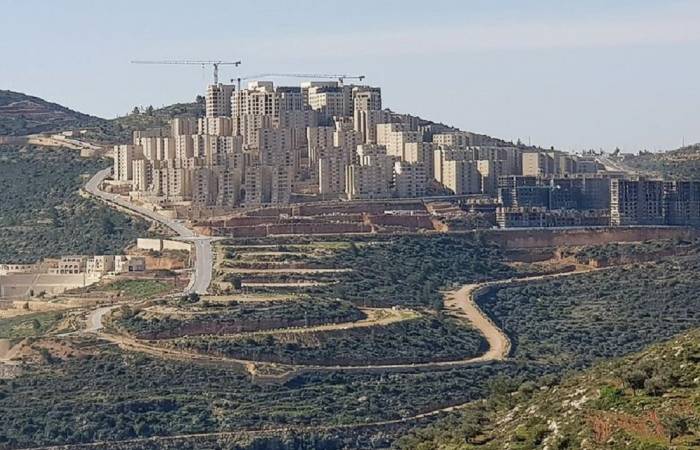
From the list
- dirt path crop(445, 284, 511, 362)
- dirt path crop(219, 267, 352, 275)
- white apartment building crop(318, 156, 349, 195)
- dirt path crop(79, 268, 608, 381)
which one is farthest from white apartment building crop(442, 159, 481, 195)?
dirt path crop(79, 268, 608, 381)

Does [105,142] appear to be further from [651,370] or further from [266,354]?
[651,370]

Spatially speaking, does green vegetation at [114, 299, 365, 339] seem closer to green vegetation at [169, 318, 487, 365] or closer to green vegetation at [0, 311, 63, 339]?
green vegetation at [169, 318, 487, 365]

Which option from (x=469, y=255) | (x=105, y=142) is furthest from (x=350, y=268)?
(x=105, y=142)

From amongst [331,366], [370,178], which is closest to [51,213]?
[370,178]

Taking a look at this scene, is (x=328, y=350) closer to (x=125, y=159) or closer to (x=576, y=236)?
(x=576, y=236)

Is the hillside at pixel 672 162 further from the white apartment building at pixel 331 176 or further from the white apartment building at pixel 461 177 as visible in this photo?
the white apartment building at pixel 331 176

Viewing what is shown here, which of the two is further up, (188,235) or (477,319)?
(188,235)
